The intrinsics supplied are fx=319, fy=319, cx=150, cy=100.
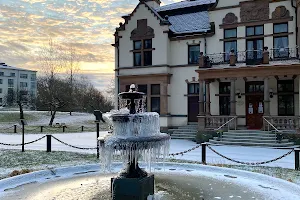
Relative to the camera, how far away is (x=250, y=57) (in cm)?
2311

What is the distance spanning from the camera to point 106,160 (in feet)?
24.7

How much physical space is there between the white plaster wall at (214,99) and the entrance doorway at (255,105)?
2.22m

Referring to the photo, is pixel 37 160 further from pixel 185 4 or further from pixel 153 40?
pixel 185 4

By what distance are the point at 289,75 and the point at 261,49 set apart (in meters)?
2.70

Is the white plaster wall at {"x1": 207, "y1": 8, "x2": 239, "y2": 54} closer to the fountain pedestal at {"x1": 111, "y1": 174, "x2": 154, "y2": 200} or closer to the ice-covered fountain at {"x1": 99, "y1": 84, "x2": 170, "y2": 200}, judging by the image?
the ice-covered fountain at {"x1": 99, "y1": 84, "x2": 170, "y2": 200}

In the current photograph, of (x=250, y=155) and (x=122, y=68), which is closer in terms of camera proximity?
(x=250, y=155)

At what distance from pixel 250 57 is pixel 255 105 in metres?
3.51

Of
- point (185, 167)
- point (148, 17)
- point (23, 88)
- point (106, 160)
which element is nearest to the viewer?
point (106, 160)

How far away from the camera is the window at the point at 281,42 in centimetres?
2217

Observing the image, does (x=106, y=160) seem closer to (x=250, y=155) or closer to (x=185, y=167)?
(x=185, y=167)

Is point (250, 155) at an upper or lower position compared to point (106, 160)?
lower

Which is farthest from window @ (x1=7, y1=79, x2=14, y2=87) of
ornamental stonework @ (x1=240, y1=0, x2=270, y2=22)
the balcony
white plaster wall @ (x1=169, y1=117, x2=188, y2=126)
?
ornamental stonework @ (x1=240, y1=0, x2=270, y2=22)

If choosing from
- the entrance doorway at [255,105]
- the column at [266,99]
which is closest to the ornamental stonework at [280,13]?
the entrance doorway at [255,105]

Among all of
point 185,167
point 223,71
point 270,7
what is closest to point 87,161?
point 185,167
